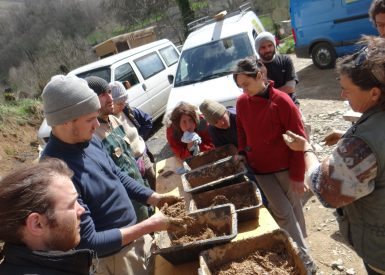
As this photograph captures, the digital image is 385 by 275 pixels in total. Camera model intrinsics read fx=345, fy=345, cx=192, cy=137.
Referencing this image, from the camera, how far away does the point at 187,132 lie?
3529 mm

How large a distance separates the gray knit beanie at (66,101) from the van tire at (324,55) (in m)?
8.51

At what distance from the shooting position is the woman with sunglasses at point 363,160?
1458 mm

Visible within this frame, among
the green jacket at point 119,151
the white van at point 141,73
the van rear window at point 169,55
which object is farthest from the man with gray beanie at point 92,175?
the van rear window at point 169,55

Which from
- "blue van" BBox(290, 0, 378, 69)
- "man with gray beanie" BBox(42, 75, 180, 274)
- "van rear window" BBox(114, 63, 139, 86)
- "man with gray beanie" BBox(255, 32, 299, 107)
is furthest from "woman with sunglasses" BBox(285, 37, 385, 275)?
"blue van" BBox(290, 0, 378, 69)

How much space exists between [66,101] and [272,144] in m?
1.63

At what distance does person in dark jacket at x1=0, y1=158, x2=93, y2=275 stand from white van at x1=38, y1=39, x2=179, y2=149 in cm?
577

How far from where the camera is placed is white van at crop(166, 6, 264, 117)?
5.69 m

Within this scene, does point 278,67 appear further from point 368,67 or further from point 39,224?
point 39,224

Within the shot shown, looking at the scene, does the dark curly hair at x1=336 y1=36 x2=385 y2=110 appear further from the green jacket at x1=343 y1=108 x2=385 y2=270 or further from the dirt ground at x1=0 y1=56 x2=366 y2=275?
the dirt ground at x1=0 y1=56 x2=366 y2=275

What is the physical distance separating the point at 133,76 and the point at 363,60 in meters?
6.90

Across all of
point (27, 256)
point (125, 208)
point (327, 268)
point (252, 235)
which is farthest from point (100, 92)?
point (327, 268)

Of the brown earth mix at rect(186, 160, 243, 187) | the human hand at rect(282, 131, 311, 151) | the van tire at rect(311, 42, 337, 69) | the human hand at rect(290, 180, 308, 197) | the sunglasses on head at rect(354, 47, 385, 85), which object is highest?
the sunglasses on head at rect(354, 47, 385, 85)

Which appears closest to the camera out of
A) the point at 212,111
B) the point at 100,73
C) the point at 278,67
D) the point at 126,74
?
the point at 212,111

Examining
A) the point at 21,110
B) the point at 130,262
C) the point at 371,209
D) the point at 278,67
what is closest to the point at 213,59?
the point at 278,67
